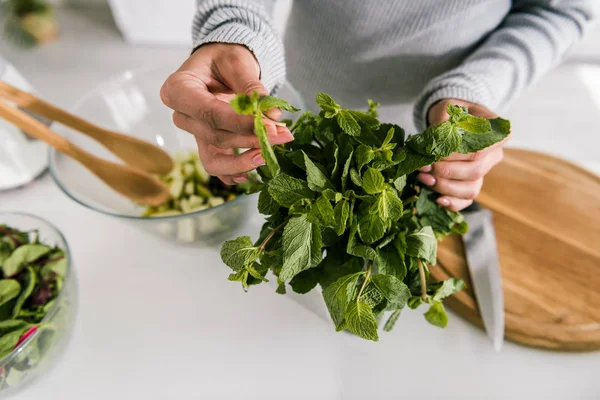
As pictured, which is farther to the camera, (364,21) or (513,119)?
(513,119)

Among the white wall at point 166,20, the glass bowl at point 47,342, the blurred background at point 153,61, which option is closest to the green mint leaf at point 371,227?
the glass bowl at point 47,342

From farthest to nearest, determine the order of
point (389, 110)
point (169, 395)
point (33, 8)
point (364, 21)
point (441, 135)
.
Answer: point (33, 8), point (389, 110), point (364, 21), point (169, 395), point (441, 135)

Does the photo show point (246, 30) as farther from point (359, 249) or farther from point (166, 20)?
point (166, 20)

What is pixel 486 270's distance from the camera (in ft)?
1.95

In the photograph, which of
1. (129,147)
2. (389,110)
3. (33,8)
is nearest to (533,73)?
(389,110)

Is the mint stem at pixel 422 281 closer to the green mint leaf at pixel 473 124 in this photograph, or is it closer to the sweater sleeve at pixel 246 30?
the green mint leaf at pixel 473 124

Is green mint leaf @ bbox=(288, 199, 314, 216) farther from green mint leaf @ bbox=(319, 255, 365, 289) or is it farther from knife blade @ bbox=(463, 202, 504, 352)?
knife blade @ bbox=(463, 202, 504, 352)

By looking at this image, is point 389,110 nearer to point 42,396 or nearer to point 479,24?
point 479,24

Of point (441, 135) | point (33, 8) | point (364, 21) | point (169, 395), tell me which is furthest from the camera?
point (33, 8)

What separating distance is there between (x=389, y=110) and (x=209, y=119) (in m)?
0.49

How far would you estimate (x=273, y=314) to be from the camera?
2.05 feet

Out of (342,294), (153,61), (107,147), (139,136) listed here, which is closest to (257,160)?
(342,294)

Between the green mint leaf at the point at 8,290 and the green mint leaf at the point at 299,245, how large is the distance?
1.33 feet

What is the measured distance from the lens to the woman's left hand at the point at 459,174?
438mm
